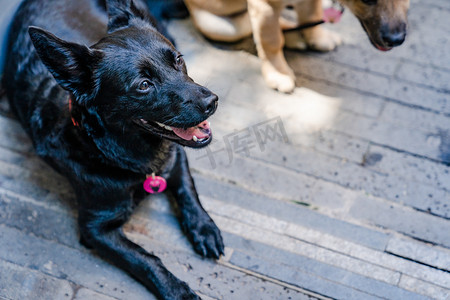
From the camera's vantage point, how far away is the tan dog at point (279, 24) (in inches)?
94.7

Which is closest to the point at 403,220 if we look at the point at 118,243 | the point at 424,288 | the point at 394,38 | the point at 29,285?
the point at 424,288

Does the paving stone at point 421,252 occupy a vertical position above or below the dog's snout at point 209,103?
below

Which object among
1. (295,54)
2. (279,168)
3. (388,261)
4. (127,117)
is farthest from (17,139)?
(388,261)

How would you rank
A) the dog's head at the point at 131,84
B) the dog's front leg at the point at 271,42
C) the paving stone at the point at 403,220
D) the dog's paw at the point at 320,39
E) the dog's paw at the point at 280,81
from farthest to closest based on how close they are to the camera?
the dog's paw at the point at 320,39, the dog's paw at the point at 280,81, the dog's front leg at the point at 271,42, the paving stone at the point at 403,220, the dog's head at the point at 131,84

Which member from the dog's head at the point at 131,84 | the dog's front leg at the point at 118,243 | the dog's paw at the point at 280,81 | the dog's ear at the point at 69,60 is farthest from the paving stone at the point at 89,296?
the dog's paw at the point at 280,81

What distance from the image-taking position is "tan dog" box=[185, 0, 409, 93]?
2404 mm

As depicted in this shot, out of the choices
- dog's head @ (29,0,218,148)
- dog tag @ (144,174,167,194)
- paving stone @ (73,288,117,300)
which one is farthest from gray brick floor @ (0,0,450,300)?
dog's head @ (29,0,218,148)

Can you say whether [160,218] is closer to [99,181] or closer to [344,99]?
[99,181]

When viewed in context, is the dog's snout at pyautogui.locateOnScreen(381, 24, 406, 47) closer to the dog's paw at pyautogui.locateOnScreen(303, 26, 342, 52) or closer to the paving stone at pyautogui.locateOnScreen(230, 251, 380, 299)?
the dog's paw at pyautogui.locateOnScreen(303, 26, 342, 52)

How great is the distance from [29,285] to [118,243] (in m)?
0.42

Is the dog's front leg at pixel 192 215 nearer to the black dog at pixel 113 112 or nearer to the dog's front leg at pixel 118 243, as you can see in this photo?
the black dog at pixel 113 112

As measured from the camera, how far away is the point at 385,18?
94.0 inches

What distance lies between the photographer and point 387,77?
288 centimetres

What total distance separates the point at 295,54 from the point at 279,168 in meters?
0.83
